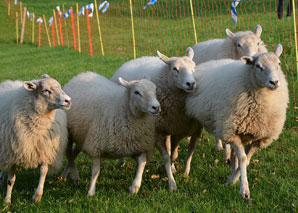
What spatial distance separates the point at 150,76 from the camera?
5.58 meters

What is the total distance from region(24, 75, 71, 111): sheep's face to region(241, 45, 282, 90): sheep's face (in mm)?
1960

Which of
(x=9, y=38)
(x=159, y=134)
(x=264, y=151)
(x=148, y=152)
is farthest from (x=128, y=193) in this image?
(x=9, y=38)

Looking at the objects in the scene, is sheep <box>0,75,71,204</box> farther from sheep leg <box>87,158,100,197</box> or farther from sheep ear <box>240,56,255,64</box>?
sheep ear <box>240,56,255,64</box>

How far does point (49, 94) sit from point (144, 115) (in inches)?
42.9

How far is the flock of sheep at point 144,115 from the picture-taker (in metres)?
4.44

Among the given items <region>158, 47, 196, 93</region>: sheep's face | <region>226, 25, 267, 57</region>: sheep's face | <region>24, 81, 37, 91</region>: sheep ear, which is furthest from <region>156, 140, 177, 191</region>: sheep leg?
<region>226, 25, 267, 57</region>: sheep's face

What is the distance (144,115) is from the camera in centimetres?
487

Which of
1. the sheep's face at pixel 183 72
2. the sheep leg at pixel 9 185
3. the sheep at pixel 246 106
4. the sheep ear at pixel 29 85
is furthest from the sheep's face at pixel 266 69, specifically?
the sheep leg at pixel 9 185

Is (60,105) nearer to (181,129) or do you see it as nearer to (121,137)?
(121,137)

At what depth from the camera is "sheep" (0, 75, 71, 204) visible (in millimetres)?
4539

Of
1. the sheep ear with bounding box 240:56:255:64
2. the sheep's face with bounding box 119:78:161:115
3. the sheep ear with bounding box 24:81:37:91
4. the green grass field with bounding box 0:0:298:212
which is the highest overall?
the sheep ear with bounding box 240:56:255:64

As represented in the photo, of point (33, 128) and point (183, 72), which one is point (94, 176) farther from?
point (183, 72)

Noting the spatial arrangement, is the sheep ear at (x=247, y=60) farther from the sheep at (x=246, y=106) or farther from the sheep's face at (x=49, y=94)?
the sheep's face at (x=49, y=94)

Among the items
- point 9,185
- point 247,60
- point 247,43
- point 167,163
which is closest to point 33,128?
point 9,185
